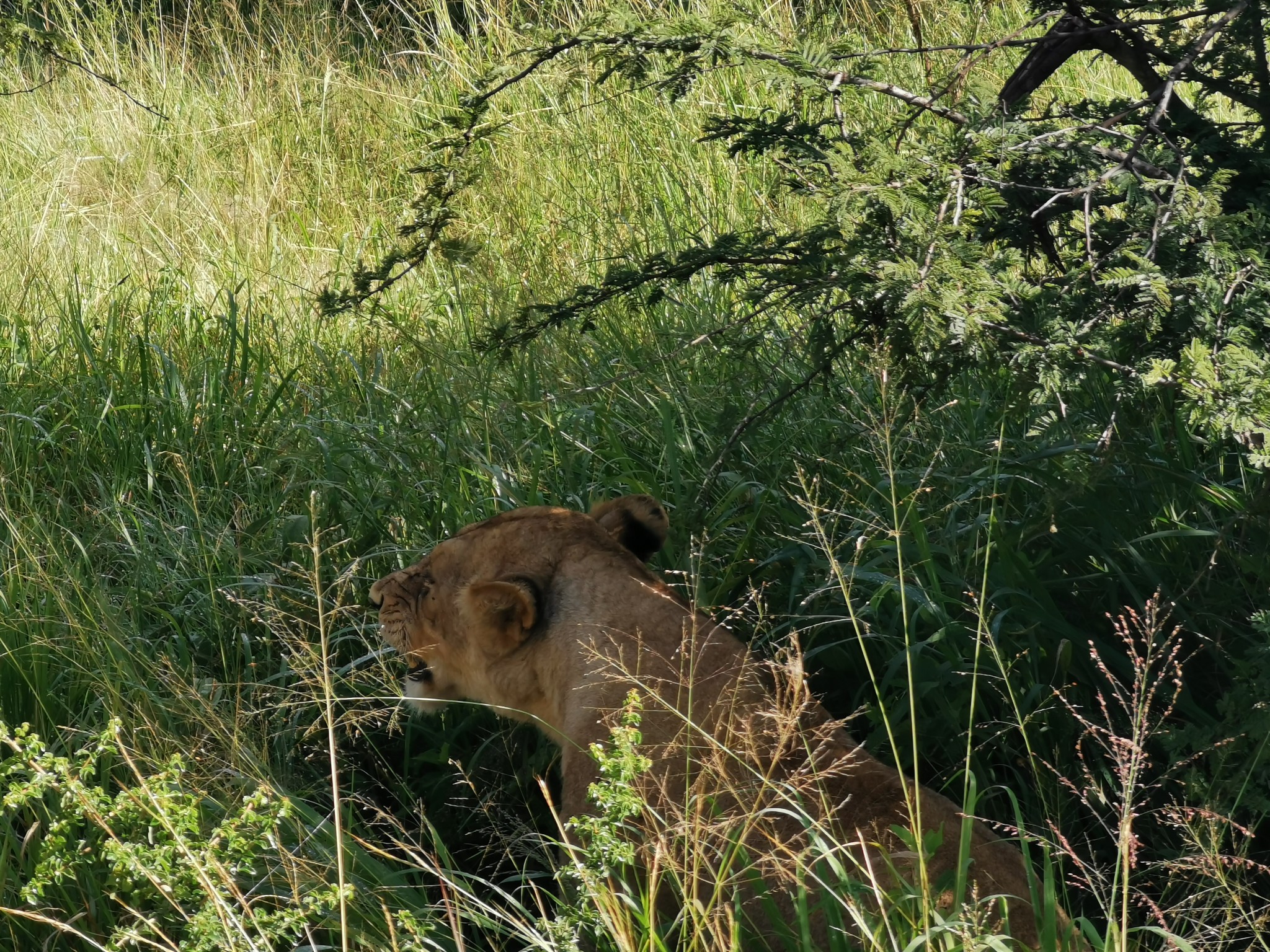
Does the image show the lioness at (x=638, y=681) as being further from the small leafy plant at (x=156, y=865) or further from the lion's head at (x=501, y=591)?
the small leafy plant at (x=156, y=865)

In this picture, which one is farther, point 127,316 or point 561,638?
point 127,316

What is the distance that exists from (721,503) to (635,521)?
0.80 meters

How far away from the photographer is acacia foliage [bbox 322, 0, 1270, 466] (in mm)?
2432

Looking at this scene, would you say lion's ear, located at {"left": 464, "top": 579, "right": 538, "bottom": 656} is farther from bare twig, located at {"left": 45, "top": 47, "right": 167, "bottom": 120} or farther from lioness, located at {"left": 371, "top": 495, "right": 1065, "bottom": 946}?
bare twig, located at {"left": 45, "top": 47, "right": 167, "bottom": 120}

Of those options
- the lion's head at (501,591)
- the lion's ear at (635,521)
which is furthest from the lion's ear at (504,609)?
the lion's ear at (635,521)

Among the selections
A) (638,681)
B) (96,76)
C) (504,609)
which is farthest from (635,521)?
(96,76)

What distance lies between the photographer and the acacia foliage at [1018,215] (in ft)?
7.98

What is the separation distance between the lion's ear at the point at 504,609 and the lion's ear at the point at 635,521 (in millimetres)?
310

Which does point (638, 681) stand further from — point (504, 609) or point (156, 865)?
point (156, 865)

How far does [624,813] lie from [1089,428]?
206cm

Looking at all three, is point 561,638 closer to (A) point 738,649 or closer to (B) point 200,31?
(A) point 738,649

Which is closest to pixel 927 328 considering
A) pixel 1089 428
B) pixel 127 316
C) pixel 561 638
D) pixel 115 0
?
pixel 561 638

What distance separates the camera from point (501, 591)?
2.68 metres

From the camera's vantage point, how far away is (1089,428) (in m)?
3.61
